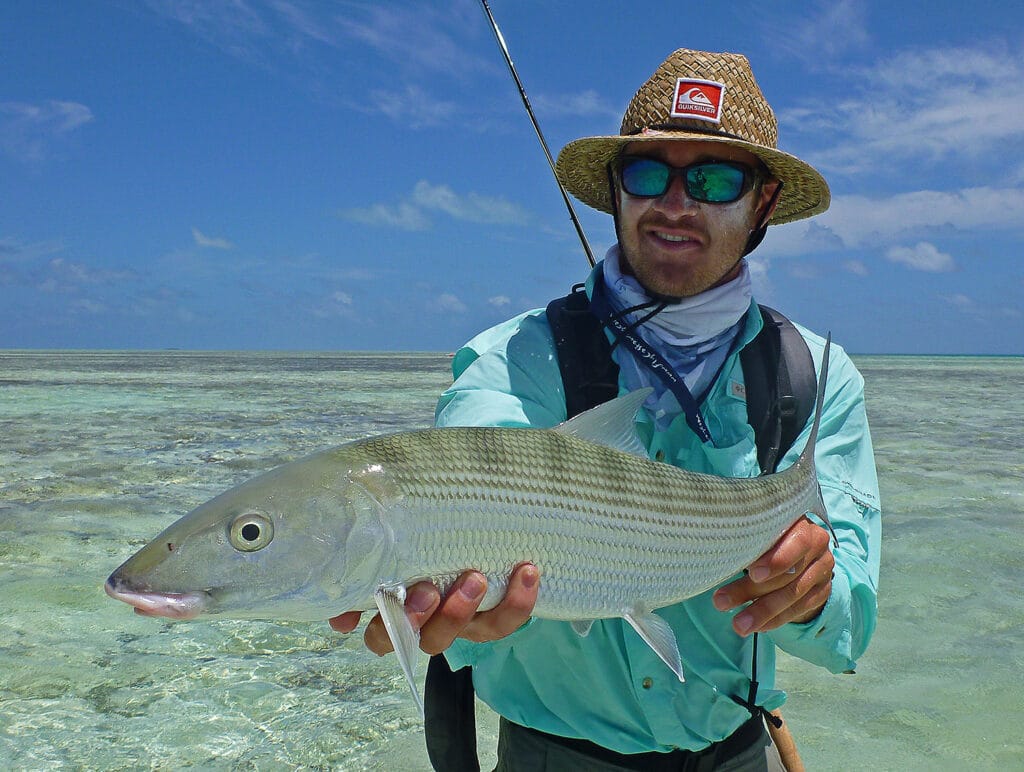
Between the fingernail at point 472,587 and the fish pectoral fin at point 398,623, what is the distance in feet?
0.43

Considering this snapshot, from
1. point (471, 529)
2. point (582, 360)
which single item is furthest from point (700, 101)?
point (471, 529)

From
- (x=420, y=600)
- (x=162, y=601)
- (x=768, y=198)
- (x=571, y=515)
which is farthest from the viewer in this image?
(x=768, y=198)

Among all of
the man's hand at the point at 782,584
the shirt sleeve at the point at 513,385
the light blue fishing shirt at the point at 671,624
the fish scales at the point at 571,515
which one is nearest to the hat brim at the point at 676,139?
the light blue fishing shirt at the point at 671,624

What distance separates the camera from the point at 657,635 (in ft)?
7.04

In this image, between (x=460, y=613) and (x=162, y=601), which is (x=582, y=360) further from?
(x=162, y=601)

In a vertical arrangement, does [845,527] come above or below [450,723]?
above

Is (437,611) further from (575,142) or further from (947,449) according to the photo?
(947,449)

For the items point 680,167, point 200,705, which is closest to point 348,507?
point 680,167

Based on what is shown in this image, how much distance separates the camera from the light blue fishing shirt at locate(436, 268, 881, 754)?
245cm

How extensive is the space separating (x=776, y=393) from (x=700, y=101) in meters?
0.98

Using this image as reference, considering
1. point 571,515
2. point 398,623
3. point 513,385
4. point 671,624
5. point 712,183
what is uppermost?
point 712,183

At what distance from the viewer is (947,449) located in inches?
479

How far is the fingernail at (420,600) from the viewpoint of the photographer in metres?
1.84

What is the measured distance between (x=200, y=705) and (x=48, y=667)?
3.16 feet
